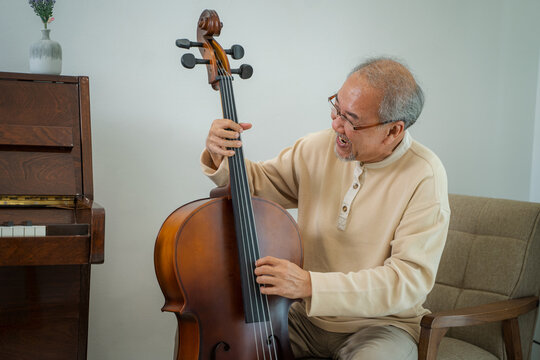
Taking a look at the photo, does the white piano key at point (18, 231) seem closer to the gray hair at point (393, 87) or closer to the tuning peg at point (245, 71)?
the tuning peg at point (245, 71)

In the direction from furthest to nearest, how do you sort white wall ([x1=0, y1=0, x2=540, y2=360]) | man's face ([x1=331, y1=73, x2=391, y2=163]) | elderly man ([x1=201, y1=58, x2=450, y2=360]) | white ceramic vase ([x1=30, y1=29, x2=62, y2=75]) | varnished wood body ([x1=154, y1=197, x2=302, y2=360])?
white wall ([x1=0, y1=0, x2=540, y2=360]), white ceramic vase ([x1=30, y1=29, x2=62, y2=75]), man's face ([x1=331, y1=73, x2=391, y2=163]), elderly man ([x1=201, y1=58, x2=450, y2=360]), varnished wood body ([x1=154, y1=197, x2=302, y2=360])

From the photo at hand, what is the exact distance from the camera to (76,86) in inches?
73.5

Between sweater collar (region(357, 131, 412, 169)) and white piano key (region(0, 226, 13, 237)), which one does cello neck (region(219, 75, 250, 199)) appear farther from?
white piano key (region(0, 226, 13, 237))

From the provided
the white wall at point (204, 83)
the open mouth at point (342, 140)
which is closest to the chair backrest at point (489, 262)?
the open mouth at point (342, 140)

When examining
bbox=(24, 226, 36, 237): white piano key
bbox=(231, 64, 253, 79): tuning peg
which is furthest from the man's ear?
bbox=(24, 226, 36, 237): white piano key

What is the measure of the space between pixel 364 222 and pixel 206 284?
539 millimetres

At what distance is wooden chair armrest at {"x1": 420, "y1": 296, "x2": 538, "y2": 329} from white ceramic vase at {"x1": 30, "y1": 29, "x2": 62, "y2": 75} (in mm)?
1446

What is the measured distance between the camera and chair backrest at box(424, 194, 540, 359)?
72.7 inches

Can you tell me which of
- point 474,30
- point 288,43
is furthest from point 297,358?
point 474,30

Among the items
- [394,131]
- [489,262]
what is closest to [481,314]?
[489,262]

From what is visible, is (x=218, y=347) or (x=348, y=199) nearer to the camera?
(x=218, y=347)

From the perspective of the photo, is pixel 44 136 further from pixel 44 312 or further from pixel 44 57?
pixel 44 312

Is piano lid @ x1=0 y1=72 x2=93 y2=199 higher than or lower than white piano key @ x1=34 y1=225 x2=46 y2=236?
higher

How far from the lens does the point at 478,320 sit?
65.2 inches
